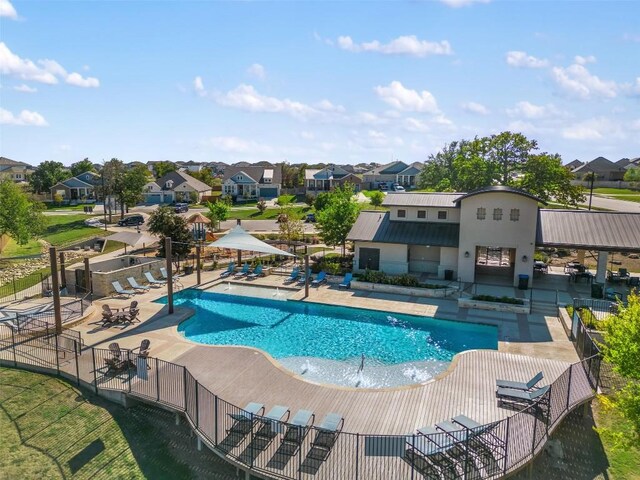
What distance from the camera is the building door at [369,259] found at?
3142cm

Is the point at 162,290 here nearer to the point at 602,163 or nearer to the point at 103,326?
the point at 103,326

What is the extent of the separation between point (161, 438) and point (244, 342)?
812 centimetres

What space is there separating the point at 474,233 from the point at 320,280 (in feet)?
33.7

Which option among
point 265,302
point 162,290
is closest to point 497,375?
point 265,302

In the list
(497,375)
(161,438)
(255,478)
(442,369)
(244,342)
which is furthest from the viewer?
(244,342)

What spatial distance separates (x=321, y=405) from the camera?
13391 millimetres

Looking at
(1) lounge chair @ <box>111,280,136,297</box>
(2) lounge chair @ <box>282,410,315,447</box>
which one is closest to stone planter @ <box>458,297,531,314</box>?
(2) lounge chair @ <box>282,410,315,447</box>

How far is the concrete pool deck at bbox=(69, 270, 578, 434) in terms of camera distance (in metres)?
13.1

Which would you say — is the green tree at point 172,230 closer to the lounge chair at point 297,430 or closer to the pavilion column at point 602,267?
the lounge chair at point 297,430

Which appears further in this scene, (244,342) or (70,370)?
(244,342)

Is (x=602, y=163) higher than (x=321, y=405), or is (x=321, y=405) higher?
(x=602, y=163)

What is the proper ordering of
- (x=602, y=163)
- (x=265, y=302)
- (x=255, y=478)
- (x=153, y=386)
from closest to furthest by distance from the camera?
(x=255, y=478) → (x=153, y=386) → (x=265, y=302) → (x=602, y=163)

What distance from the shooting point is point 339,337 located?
2122 cm

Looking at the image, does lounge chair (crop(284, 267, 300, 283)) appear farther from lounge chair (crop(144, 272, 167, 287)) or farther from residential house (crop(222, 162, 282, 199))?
residential house (crop(222, 162, 282, 199))
